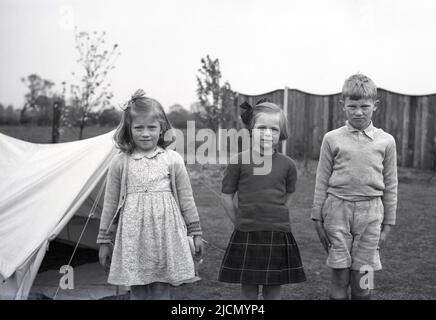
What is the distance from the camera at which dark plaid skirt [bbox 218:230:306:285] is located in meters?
2.50

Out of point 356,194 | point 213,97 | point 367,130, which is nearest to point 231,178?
point 356,194

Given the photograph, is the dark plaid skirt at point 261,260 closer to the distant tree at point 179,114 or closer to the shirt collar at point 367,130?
the shirt collar at point 367,130

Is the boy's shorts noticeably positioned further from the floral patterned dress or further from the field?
the field

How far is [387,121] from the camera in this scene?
9164 millimetres

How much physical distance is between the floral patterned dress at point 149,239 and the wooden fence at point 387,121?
635 centimetres

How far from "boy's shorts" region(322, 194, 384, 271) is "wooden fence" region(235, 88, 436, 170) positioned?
6203mm

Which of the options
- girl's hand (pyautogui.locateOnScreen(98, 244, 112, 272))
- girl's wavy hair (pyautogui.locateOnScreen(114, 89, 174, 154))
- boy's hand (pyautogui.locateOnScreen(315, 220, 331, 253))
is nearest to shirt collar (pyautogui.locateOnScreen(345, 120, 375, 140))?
boy's hand (pyautogui.locateOnScreen(315, 220, 331, 253))

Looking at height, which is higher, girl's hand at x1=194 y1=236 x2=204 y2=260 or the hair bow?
the hair bow

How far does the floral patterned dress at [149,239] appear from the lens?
2461 millimetres

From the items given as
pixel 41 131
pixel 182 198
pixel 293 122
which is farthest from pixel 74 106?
pixel 182 198

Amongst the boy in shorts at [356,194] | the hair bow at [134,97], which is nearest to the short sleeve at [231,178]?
the boy in shorts at [356,194]

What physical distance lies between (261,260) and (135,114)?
3.15ft
